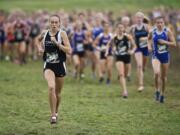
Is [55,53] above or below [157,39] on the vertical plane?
below

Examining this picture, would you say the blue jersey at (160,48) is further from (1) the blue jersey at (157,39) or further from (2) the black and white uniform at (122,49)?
(2) the black and white uniform at (122,49)

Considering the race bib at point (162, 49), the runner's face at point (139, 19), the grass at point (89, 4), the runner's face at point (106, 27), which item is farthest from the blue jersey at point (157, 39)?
the grass at point (89, 4)

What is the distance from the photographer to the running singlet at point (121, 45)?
1773cm

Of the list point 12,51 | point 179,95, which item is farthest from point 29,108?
point 12,51

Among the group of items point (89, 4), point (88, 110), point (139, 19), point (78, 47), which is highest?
point (89, 4)

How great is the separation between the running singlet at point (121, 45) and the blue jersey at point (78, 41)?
478cm

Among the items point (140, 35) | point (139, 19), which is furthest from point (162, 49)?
point (140, 35)

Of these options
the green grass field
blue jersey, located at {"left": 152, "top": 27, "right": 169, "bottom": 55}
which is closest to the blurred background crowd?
the green grass field

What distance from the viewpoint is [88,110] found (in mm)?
14914

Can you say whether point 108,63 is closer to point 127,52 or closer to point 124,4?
point 127,52

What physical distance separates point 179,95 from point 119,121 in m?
5.40

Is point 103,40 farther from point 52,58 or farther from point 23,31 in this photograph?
point 52,58

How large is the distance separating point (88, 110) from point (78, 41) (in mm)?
7917

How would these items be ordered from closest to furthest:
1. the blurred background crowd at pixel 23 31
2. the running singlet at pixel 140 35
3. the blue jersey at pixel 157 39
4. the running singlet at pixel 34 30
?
1. the blue jersey at pixel 157 39
2. the running singlet at pixel 140 35
3. the blurred background crowd at pixel 23 31
4. the running singlet at pixel 34 30
